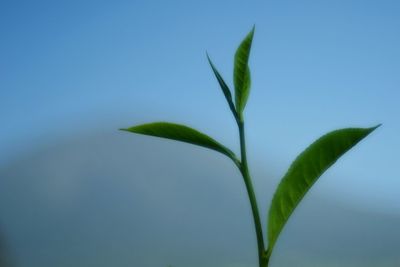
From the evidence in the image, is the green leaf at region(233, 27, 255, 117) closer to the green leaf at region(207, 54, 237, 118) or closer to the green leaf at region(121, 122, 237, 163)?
the green leaf at region(207, 54, 237, 118)

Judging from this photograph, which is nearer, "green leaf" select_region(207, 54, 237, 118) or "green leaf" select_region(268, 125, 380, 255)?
"green leaf" select_region(268, 125, 380, 255)

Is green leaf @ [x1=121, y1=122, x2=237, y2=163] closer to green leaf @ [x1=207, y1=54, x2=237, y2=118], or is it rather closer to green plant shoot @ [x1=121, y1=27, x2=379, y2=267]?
green plant shoot @ [x1=121, y1=27, x2=379, y2=267]

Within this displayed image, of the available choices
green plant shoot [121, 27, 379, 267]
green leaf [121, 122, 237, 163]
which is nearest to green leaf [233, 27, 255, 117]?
green plant shoot [121, 27, 379, 267]

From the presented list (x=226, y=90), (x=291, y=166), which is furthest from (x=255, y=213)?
(x=226, y=90)

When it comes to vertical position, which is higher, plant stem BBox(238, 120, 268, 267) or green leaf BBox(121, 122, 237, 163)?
green leaf BBox(121, 122, 237, 163)

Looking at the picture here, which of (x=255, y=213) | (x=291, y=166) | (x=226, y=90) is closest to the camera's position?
(x=255, y=213)

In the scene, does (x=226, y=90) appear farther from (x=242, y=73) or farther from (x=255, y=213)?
(x=255, y=213)

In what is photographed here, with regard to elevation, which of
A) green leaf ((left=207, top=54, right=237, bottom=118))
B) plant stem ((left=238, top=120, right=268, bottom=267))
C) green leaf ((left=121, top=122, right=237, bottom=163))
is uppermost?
green leaf ((left=207, top=54, right=237, bottom=118))
